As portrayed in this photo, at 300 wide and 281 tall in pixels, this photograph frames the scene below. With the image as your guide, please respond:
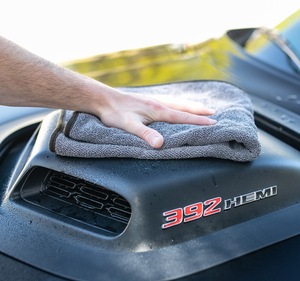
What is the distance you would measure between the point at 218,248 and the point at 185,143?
0.94 ft

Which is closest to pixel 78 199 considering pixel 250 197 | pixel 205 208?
pixel 205 208

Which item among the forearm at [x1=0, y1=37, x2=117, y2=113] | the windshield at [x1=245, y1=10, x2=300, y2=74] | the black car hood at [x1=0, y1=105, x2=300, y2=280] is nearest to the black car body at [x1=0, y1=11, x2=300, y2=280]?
the black car hood at [x1=0, y1=105, x2=300, y2=280]

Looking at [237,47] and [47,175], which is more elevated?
[237,47]

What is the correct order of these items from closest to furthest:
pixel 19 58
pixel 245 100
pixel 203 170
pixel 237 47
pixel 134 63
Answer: pixel 203 170 < pixel 19 58 < pixel 245 100 < pixel 237 47 < pixel 134 63

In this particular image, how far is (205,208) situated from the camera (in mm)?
818

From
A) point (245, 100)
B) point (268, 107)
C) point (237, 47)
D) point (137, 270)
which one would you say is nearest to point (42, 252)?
point (137, 270)

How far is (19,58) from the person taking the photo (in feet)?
3.10

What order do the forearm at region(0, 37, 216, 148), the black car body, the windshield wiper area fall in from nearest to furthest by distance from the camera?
the black car body, the forearm at region(0, 37, 216, 148), the windshield wiper area

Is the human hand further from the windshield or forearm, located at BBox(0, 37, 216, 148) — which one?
the windshield

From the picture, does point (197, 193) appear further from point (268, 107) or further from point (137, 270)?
point (268, 107)

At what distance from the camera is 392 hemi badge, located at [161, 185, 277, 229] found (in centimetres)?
79

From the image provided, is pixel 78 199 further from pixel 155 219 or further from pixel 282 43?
pixel 282 43

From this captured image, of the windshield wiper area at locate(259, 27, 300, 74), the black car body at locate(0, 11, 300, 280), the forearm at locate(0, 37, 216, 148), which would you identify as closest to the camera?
the black car body at locate(0, 11, 300, 280)

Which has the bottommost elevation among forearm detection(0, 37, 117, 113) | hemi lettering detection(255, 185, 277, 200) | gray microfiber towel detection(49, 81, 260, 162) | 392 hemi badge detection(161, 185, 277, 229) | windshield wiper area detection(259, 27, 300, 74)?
hemi lettering detection(255, 185, 277, 200)
